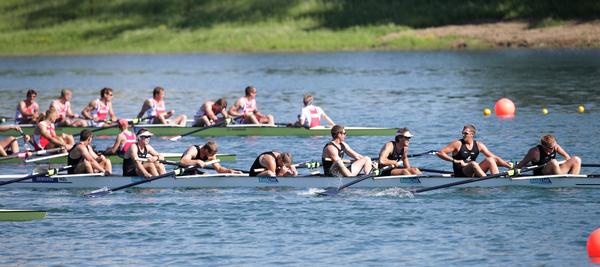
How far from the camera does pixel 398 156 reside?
27172 millimetres

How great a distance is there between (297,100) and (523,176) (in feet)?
93.1

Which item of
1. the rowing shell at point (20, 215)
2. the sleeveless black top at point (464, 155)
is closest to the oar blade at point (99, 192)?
the rowing shell at point (20, 215)

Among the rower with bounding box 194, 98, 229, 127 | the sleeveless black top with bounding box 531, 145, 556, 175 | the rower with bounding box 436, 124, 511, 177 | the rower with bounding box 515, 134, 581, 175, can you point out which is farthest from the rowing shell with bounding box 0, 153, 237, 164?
the sleeveless black top with bounding box 531, 145, 556, 175

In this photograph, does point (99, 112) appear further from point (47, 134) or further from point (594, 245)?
point (594, 245)

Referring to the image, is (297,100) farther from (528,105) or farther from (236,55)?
(236,55)

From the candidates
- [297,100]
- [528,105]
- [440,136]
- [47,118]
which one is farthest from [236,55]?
[47,118]

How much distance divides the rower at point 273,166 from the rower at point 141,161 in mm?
2099

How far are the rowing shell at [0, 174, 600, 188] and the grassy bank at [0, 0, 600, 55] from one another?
57.2 metres

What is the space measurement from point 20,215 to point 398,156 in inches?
307

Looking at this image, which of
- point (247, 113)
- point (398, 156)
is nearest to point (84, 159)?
point (398, 156)

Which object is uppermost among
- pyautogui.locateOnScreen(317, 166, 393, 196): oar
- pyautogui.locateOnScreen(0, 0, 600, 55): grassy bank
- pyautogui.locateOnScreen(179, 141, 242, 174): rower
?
pyautogui.locateOnScreen(0, 0, 600, 55): grassy bank

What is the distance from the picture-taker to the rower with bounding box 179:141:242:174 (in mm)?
27344

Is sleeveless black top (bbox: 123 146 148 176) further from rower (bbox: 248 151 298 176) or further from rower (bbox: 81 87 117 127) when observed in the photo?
rower (bbox: 81 87 117 127)

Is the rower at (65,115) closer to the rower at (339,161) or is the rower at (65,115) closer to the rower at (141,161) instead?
the rower at (141,161)
